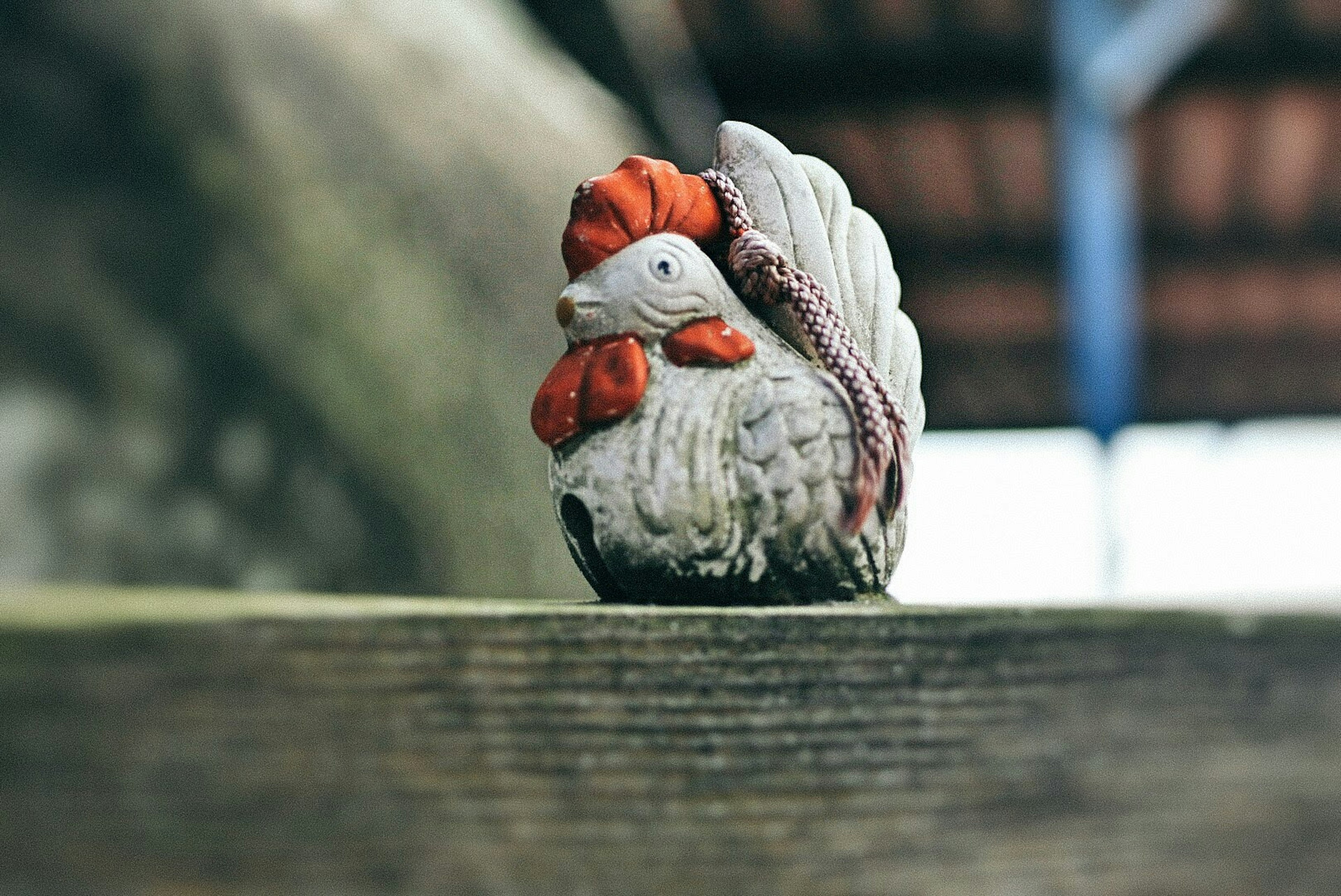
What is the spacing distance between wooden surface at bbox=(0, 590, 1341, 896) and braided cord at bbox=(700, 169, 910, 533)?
0.28 meters

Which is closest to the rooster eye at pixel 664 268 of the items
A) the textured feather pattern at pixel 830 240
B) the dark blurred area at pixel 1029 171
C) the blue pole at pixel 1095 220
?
the textured feather pattern at pixel 830 240

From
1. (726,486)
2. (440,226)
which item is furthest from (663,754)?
(440,226)

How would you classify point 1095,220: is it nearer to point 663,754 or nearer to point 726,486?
point 726,486

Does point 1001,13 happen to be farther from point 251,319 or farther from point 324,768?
point 324,768

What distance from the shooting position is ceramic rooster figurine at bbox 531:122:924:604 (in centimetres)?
109

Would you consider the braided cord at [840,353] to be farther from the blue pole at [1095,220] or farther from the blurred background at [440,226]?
the blue pole at [1095,220]

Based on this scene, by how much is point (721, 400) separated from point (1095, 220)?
2555 mm

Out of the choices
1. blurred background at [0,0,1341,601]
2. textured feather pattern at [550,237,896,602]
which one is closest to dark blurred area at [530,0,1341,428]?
blurred background at [0,0,1341,601]

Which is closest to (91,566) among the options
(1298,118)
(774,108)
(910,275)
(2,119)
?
(2,119)

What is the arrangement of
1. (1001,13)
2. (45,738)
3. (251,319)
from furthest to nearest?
(1001,13) < (251,319) < (45,738)

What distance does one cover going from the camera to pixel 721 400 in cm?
112

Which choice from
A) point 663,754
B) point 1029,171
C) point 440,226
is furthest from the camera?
point 1029,171

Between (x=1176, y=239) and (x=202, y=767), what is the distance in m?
3.87

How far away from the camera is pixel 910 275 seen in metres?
4.11
